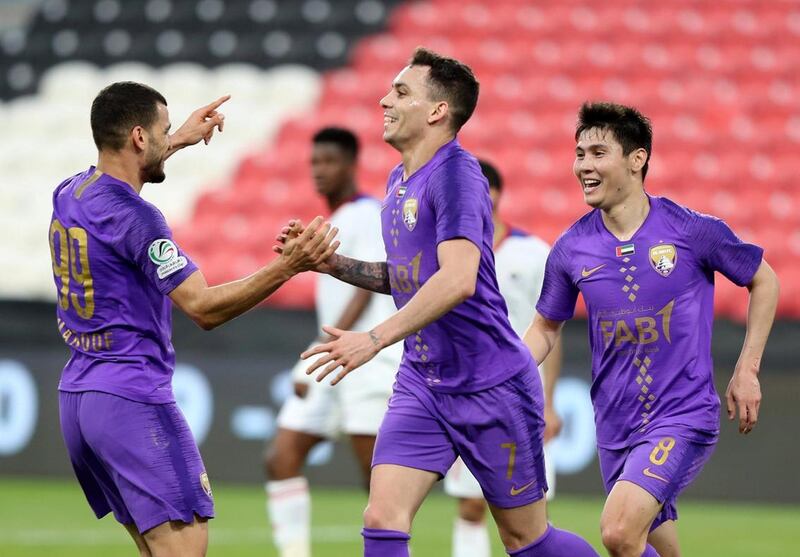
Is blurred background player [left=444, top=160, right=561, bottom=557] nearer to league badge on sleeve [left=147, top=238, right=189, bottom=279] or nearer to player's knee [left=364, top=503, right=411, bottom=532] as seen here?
player's knee [left=364, top=503, right=411, bottom=532]

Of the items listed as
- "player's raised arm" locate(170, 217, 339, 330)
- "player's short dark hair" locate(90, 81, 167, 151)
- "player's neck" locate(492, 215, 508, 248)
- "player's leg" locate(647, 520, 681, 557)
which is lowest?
"player's leg" locate(647, 520, 681, 557)

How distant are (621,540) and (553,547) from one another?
0.33m

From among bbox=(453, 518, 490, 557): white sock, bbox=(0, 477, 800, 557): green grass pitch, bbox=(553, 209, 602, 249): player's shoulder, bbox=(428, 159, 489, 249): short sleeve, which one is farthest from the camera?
bbox=(0, 477, 800, 557): green grass pitch

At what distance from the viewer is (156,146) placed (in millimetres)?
5227

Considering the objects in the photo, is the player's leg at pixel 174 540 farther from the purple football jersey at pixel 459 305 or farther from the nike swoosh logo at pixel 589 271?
the nike swoosh logo at pixel 589 271

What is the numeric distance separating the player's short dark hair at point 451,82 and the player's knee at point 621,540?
170 centimetres

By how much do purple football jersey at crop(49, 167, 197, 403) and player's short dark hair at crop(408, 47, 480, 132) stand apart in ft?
4.20

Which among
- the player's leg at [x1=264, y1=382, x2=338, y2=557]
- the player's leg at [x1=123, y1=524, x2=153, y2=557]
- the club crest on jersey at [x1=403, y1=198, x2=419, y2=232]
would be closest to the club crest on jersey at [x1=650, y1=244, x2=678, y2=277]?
the club crest on jersey at [x1=403, y1=198, x2=419, y2=232]

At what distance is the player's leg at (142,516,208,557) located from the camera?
16.2ft

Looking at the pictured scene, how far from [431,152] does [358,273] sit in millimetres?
584

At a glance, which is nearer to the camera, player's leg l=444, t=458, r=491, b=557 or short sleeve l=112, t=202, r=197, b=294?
short sleeve l=112, t=202, r=197, b=294

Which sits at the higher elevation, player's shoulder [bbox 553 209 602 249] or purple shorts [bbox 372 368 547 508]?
player's shoulder [bbox 553 209 602 249]

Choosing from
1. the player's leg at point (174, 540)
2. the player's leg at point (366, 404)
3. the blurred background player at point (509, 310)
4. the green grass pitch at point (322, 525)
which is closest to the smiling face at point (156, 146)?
the player's leg at point (174, 540)

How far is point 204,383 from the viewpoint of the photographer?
39.0 ft
